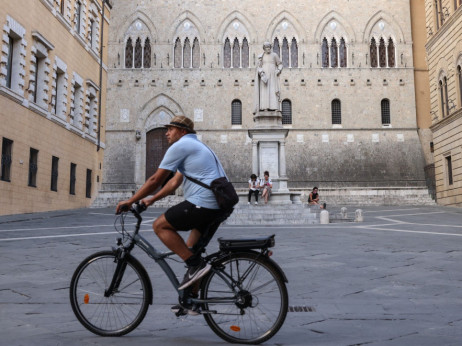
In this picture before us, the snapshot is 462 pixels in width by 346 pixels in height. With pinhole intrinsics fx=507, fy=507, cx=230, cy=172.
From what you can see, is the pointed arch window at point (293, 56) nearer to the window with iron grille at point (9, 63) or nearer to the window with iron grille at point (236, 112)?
the window with iron grille at point (236, 112)

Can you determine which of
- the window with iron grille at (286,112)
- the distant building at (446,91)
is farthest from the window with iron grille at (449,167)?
the window with iron grille at (286,112)

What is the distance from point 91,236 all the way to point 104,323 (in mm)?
7331

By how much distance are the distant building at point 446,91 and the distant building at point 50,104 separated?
17616mm

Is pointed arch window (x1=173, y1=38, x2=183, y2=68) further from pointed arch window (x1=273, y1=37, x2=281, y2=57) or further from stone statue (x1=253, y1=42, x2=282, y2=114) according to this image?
stone statue (x1=253, y1=42, x2=282, y2=114)

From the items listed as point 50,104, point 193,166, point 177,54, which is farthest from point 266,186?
point 177,54

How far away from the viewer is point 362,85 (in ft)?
105

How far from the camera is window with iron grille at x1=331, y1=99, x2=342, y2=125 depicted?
3216cm

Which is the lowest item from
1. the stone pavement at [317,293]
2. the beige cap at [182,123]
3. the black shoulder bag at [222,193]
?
the stone pavement at [317,293]

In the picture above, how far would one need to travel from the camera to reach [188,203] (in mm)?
3832

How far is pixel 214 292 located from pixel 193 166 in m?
0.96

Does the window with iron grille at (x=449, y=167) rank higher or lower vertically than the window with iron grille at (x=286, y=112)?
lower

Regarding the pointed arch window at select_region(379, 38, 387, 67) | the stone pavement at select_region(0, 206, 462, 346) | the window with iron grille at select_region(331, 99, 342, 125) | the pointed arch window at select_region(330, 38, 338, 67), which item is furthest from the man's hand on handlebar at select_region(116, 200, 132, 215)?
the pointed arch window at select_region(379, 38, 387, 67)

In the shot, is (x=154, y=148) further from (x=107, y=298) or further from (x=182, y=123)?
(x=107, y=298)

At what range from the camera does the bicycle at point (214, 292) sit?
3635 mm
